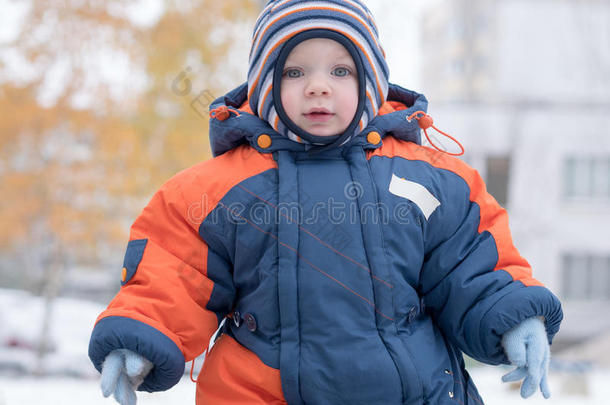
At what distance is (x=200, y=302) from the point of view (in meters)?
1.21

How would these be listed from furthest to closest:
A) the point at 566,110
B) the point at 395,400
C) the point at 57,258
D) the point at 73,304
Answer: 1. the point at 566,110
2. the point at 73,304
3. the point at 57,258
4. the point at 395,400

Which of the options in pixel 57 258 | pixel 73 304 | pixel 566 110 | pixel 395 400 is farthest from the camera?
pixel 566 110

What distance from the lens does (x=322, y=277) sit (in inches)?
44.4

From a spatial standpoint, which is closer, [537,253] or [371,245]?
[371,245]

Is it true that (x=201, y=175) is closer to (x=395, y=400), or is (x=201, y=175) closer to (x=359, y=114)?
(x=359, y=114)

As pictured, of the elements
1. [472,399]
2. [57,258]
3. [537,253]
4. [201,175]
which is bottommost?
[537,253]

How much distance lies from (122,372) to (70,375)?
12.9 feet

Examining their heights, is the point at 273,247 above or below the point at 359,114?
below

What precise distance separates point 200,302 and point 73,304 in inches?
198

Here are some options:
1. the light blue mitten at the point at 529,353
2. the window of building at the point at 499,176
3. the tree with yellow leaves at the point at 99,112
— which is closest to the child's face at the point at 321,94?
the light blue mitten at the point at 529,353

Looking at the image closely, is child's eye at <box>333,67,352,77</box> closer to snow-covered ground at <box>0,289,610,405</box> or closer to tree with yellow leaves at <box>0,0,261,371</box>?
snow-covered ground at <box>0,289,610,405</box>

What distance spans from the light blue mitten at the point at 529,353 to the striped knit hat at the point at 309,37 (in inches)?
20.7

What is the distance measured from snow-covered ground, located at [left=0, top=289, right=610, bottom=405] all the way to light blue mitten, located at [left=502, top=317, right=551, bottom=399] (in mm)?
2088

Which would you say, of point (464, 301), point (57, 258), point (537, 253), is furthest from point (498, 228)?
point (537, 253)
